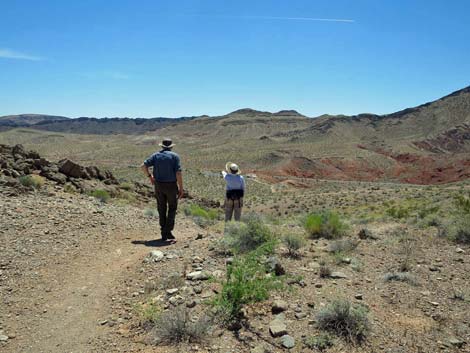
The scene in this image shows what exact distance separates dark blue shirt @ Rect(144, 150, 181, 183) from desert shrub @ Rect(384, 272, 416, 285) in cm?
427

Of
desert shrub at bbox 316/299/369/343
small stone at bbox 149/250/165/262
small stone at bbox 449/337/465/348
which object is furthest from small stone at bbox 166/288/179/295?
small stone at bbox 449/337/465/348

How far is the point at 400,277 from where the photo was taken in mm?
6180

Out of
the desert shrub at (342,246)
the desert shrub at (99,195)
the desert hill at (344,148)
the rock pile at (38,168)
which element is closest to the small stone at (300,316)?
the desert shrub at (342,246)

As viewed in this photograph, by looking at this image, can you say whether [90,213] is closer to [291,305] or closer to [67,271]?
[67,271]

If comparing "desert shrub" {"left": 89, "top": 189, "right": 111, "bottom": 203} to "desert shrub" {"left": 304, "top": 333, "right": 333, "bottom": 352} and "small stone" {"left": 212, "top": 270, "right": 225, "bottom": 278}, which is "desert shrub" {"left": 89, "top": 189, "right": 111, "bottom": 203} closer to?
"small stone" {"left": 212, "top": 270, "right": 225, "bottom": 278}

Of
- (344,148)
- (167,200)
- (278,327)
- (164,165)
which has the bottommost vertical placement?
(278,327)

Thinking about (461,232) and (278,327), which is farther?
(461,232)

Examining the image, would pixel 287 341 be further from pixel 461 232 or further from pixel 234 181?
pixel 461 232

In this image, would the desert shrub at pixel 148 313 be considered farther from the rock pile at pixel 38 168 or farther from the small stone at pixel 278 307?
the rock pile at pixel 38 168

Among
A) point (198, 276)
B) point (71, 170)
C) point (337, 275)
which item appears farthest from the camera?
point (71, 170)

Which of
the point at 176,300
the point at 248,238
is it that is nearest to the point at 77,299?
A: the point at 176,300

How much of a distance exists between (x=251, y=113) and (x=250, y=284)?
574 ft

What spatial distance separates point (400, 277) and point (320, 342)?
233 cm

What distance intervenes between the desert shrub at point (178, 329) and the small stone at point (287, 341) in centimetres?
82
